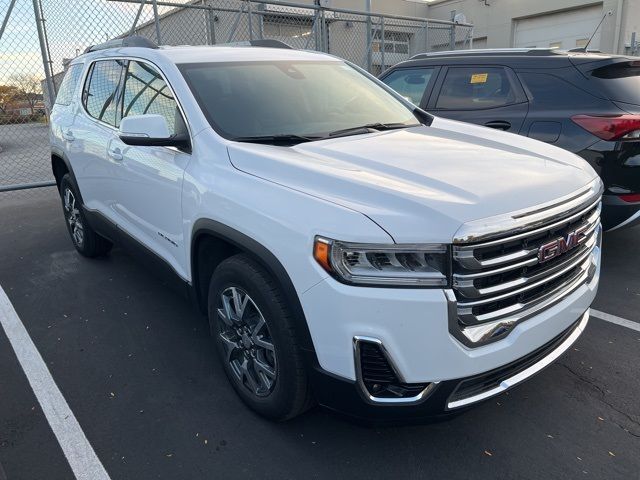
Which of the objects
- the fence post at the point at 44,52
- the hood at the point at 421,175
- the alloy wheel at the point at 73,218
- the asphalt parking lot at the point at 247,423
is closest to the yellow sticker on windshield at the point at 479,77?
the hood at the point at 421,175

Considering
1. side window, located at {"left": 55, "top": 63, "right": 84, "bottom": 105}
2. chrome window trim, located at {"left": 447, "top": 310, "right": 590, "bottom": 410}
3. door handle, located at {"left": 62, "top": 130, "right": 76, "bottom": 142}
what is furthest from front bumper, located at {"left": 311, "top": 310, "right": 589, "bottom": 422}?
side window, located at {"left": 55, "top": 63, "right": 84, "bottom": 105}

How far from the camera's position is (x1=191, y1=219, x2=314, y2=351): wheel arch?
2.10 meters

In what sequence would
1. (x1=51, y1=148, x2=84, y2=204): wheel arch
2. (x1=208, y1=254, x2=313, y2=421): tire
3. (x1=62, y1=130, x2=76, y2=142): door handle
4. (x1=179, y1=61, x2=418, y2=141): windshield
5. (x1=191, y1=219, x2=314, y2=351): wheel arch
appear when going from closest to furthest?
(x1=191, y1=219, x2=314, y2=351): wheel arch → (x1=208, y1=254, x2=313, y2=421): tire → (x1=179, y1=61, x2=418, y2=141): windshield → (x1=62, y1=130, x2=76, y2=142): door handle → (x1=51, y1=148, x2=84, y2=204): wheel arch

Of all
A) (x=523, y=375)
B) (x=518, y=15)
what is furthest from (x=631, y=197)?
(x=518, y=15)

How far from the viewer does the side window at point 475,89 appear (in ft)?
15.8

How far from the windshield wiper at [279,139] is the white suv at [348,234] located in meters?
0.01

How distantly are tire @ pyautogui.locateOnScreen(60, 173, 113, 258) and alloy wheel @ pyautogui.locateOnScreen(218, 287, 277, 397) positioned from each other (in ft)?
8.38

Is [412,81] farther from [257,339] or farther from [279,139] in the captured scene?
[257,339]

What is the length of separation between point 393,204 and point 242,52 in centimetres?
216

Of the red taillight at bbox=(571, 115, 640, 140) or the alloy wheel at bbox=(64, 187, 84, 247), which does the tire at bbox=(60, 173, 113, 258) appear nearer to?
the alloy wheel at bbox=(64, 187, 84, 247)

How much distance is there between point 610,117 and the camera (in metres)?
4.01

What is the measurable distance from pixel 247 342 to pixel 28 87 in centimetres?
591

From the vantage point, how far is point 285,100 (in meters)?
3.22

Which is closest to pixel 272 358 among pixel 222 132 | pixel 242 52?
pixel 222 132
